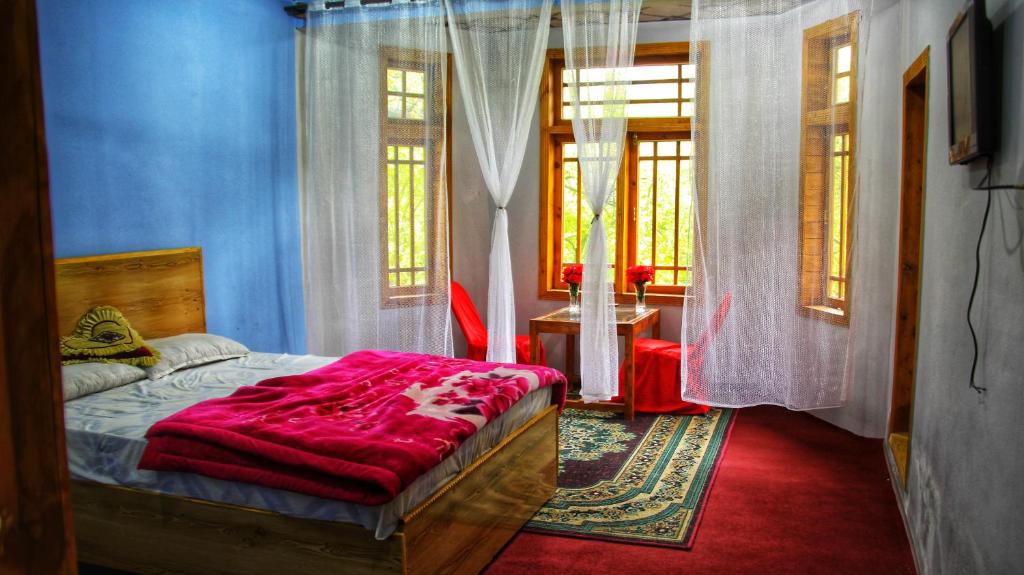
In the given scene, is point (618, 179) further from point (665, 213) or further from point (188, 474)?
point (188, 474)

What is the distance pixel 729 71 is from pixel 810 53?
419 millimetres

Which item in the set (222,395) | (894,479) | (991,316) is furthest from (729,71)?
(222,395)

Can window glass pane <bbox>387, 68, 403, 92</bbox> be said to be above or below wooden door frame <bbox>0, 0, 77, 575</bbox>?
above

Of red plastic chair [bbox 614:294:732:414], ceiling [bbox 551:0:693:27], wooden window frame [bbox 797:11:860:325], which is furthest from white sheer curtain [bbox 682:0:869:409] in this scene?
ceiling [bbox 551:0:693:27]

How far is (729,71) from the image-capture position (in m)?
4.49

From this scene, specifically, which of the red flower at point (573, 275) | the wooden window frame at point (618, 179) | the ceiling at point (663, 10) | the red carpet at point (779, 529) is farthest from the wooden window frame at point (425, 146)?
the red carpet at point (779, 529)

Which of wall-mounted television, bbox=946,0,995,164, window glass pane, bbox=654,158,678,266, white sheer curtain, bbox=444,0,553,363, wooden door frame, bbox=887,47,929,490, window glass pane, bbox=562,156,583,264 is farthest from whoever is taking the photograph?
window glass pane, bbox=562,156,583,264

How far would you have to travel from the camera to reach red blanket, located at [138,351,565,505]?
244 centimetres

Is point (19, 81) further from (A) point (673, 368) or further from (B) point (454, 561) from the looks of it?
(A) point (673, 368)

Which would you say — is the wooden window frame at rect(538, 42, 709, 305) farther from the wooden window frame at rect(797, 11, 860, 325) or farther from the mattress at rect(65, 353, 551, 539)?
the mattress at rect(65, 353, 551, 539)

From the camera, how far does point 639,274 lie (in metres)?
5.59

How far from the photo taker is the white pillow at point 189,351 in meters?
3.79

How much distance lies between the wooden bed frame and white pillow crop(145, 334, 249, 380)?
3.19ft

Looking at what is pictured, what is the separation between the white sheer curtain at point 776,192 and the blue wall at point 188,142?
2.68 metres
